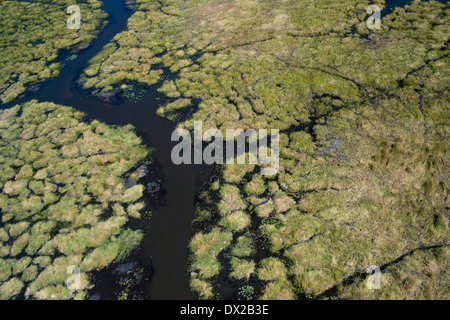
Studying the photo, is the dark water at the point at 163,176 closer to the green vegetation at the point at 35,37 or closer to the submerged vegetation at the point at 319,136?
the submerged vegetation at the point at 319,136

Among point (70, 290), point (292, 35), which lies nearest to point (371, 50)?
point (292, 35)

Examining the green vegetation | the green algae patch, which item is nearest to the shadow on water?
the green algae patch

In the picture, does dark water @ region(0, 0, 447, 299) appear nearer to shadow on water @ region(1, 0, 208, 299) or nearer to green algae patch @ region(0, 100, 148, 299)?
shadow on water @ region(1, 0, 208, 299)

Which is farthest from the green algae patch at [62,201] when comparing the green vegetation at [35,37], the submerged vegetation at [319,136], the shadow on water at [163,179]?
the green vegetation at [35,37]

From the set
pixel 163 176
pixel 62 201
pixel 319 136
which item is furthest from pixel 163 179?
pixel 319 136

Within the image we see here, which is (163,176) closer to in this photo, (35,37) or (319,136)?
(319,136)
